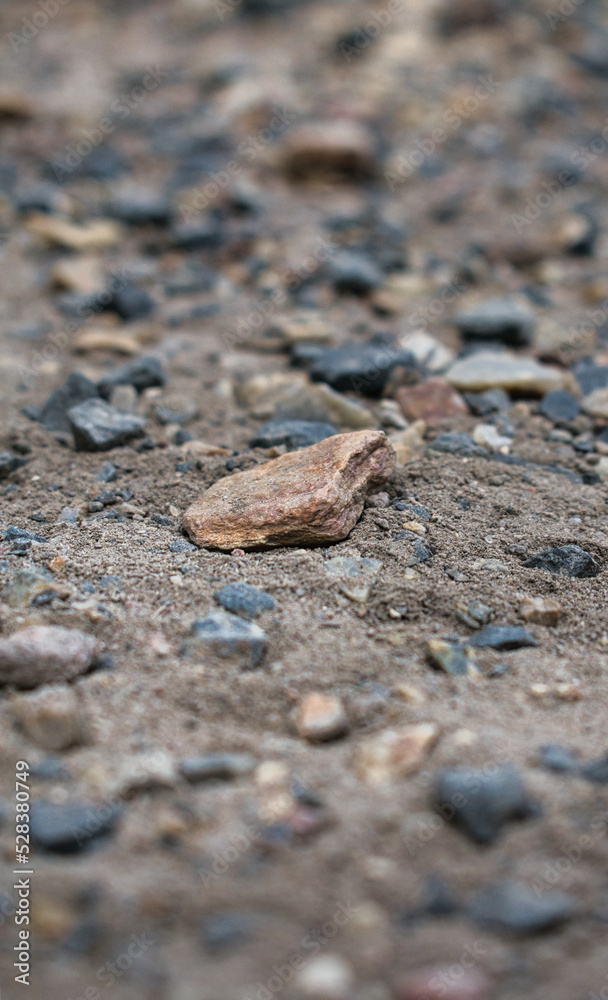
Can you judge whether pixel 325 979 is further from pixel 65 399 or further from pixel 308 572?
pixel 65 399

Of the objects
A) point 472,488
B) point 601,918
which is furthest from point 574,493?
point 601,918

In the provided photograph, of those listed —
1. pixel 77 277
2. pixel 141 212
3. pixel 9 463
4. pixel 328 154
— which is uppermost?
pixel 328 154

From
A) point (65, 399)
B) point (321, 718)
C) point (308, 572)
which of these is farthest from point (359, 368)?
point (321, 718)

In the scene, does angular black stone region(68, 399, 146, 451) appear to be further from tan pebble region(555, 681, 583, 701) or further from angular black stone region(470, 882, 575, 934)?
angular black stone region(470, 882, 575, 934)

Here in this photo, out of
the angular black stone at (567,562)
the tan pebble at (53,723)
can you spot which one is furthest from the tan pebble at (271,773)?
the angular black stone at (567,562)

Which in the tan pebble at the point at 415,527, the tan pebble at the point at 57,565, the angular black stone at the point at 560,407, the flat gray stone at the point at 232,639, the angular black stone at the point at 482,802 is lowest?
the angular black stone at the point at 560,407

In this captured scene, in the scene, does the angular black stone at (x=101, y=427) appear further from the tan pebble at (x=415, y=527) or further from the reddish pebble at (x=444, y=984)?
the reddish pebble at (x=444, y=984)

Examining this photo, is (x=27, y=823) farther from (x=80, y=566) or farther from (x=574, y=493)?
(x=574, y=493)
